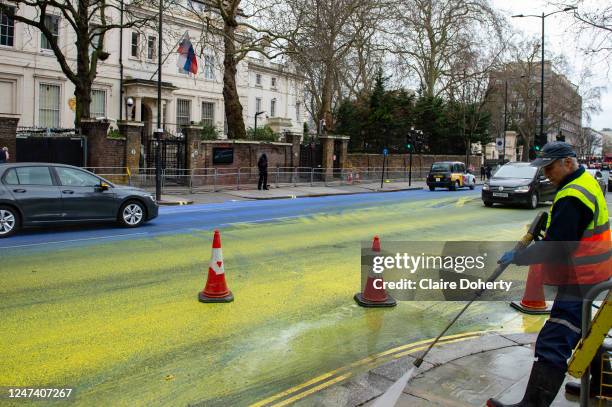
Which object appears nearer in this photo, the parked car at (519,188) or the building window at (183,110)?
the parked car at (519,188)

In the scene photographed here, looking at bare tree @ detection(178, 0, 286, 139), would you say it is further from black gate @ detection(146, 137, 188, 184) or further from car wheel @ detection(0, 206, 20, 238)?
car wheel @ detection(0, 206, 20, 238)

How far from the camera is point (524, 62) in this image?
68875mm

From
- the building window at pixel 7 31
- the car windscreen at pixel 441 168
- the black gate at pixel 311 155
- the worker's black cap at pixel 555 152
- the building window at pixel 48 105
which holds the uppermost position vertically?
the building window at pixel 7 31

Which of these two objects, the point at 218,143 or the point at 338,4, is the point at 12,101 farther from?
the point at 338,4

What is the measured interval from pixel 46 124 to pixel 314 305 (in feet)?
127

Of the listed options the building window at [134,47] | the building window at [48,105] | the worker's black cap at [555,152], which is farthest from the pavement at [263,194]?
the building window at [134,47]

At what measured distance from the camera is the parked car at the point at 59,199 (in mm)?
11609

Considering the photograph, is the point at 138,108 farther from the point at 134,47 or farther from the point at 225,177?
the point at 225,177

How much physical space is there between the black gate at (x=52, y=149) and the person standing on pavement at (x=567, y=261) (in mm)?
22990

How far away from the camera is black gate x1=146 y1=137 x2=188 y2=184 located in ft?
87.3

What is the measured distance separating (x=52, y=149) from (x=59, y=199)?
12644mm

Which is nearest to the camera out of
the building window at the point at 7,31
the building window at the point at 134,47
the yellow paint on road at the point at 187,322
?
the yellow paint on road at the point at 187,322

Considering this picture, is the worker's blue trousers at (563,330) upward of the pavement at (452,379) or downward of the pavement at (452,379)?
upward

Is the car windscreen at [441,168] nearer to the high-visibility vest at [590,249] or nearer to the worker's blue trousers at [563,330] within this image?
the high-visibility vest at [590,249]
